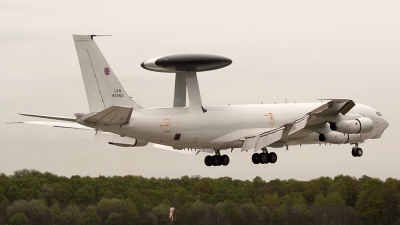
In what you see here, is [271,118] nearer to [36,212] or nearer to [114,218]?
[114,218]

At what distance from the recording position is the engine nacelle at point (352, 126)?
2131 inches

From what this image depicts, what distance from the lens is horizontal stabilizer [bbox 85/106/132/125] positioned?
48.5 metres

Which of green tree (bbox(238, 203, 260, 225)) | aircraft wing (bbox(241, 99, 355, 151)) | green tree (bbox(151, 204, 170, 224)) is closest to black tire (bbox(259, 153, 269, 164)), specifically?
aircraft wing (bbox(241, 99, 355, 151))

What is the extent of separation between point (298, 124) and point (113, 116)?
12.1 m

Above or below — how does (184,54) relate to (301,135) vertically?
above

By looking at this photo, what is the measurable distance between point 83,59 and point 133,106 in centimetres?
431

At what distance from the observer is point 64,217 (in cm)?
8894

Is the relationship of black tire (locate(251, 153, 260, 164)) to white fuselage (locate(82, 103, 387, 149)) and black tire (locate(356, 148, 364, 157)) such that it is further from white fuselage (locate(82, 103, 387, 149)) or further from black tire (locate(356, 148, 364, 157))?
black tire (locate(356, 148, 364, 157))

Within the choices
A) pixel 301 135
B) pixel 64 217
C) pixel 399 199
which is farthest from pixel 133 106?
pixel 399 199

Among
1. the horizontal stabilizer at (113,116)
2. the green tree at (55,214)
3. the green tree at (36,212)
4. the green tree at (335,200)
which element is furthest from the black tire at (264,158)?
the green tree at (335,200)

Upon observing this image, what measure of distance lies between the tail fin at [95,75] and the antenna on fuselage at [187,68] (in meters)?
2.49

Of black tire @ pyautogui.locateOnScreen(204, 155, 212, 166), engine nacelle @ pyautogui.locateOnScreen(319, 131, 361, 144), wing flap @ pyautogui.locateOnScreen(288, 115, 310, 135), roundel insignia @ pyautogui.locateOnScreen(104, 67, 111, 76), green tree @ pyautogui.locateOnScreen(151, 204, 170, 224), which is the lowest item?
green tree @ pyautogui.locateOnScreen(151, 204, 170, 224)

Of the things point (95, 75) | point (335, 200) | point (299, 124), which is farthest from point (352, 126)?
point (335, 200)

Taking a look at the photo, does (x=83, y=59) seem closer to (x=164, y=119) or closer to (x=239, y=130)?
(x=164, y=119)
